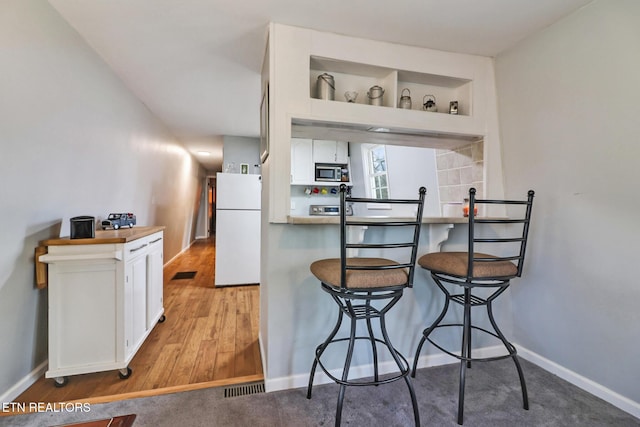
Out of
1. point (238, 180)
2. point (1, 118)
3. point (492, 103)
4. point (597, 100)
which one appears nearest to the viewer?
point (1, 118)

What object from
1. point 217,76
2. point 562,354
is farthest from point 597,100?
point 217,76

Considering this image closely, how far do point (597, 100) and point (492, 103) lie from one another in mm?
611

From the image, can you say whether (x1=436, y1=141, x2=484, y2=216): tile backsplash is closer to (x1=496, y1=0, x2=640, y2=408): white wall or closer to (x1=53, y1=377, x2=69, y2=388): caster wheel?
(x1=496, y1=0, x2=640, y2=408): white wall

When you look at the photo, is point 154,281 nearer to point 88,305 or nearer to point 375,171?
point 88,305

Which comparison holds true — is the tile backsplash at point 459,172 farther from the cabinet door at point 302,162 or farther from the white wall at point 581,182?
the cabinet door at point 302,162

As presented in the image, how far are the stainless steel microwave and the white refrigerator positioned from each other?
3.06 ft

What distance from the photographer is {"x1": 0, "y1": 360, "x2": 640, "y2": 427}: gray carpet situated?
4.45 ft

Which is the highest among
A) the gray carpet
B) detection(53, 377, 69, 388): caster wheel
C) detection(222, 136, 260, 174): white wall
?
detection(222, 136, 260, 174): white wall

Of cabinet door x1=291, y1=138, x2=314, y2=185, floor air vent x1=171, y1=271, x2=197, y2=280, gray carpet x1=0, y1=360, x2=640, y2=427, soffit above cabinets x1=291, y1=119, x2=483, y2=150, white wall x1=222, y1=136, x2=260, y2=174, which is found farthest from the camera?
white wall x1=222, y1=136, x2=260, y2=174

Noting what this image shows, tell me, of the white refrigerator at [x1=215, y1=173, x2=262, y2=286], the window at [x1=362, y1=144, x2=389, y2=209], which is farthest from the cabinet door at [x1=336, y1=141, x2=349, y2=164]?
the white refrigerator at [x1=215, y1=173, x2=262, y2=286]

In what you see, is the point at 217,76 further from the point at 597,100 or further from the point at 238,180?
the point at 597,100

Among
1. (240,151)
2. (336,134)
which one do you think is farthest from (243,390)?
Result: (240,151)

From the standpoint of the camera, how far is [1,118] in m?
1.36

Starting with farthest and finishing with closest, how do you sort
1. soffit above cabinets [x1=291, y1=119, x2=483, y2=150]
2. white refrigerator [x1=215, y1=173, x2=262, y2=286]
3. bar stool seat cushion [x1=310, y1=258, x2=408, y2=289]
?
1. white refrigerator [x1=215, y1=173, x2=262, y2=286]
2. soffit above cabinets [x1=291, y1=119, x2=483, y2=150]
3. bar stool seat cushion [x1=310, y1=258, x2=408, y2=289]
